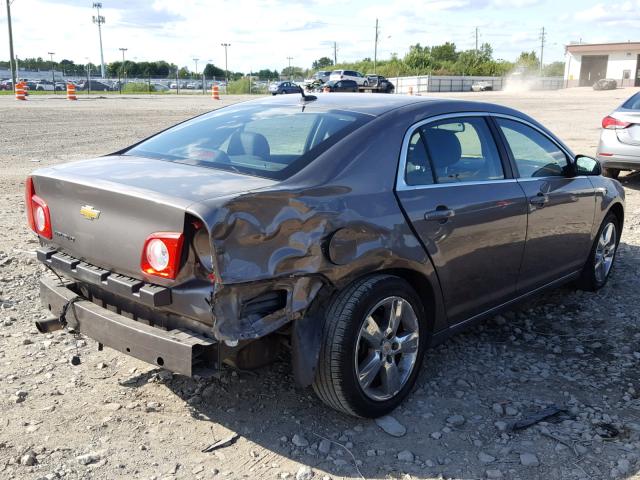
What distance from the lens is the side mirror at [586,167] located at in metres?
4.88

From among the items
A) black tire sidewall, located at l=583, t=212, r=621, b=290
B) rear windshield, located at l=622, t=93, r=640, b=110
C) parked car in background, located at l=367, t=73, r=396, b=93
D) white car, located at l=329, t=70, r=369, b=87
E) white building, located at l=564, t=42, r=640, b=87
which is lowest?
black tire sidewall, located at l=583, t=212, r=621, b=290

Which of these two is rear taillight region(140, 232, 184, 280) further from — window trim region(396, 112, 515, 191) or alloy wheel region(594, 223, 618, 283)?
alloy wheel region(594, 223, 618, 283)

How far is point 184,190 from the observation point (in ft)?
9.90

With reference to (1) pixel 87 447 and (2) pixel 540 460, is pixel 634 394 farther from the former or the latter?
(1) pixel 87 447

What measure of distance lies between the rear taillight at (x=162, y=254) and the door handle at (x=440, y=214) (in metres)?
1.40

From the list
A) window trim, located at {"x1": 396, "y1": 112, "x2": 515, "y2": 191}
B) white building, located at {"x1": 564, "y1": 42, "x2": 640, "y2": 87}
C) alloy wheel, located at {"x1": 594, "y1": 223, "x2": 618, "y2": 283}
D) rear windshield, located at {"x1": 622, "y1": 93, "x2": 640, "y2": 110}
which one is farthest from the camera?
white building, located at {"x1": 564, "y1": 42, "x2": 640, "y2": 87}

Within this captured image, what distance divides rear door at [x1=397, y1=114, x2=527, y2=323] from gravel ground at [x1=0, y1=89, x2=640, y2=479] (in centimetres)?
49

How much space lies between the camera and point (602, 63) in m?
79.1

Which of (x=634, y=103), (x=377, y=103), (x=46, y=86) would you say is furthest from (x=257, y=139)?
(x=46, y=86)

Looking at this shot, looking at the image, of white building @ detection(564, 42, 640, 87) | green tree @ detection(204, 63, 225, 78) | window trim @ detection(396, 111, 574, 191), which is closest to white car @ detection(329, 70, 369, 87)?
white building @ detection(564, 42, 640, 87)

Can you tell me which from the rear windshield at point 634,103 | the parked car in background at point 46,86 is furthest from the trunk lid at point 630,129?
the parked car in background at point 46,86

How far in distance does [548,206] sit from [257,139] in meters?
2.09

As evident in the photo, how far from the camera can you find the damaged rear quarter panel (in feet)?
9.27

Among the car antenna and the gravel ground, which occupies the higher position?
the car antenna
